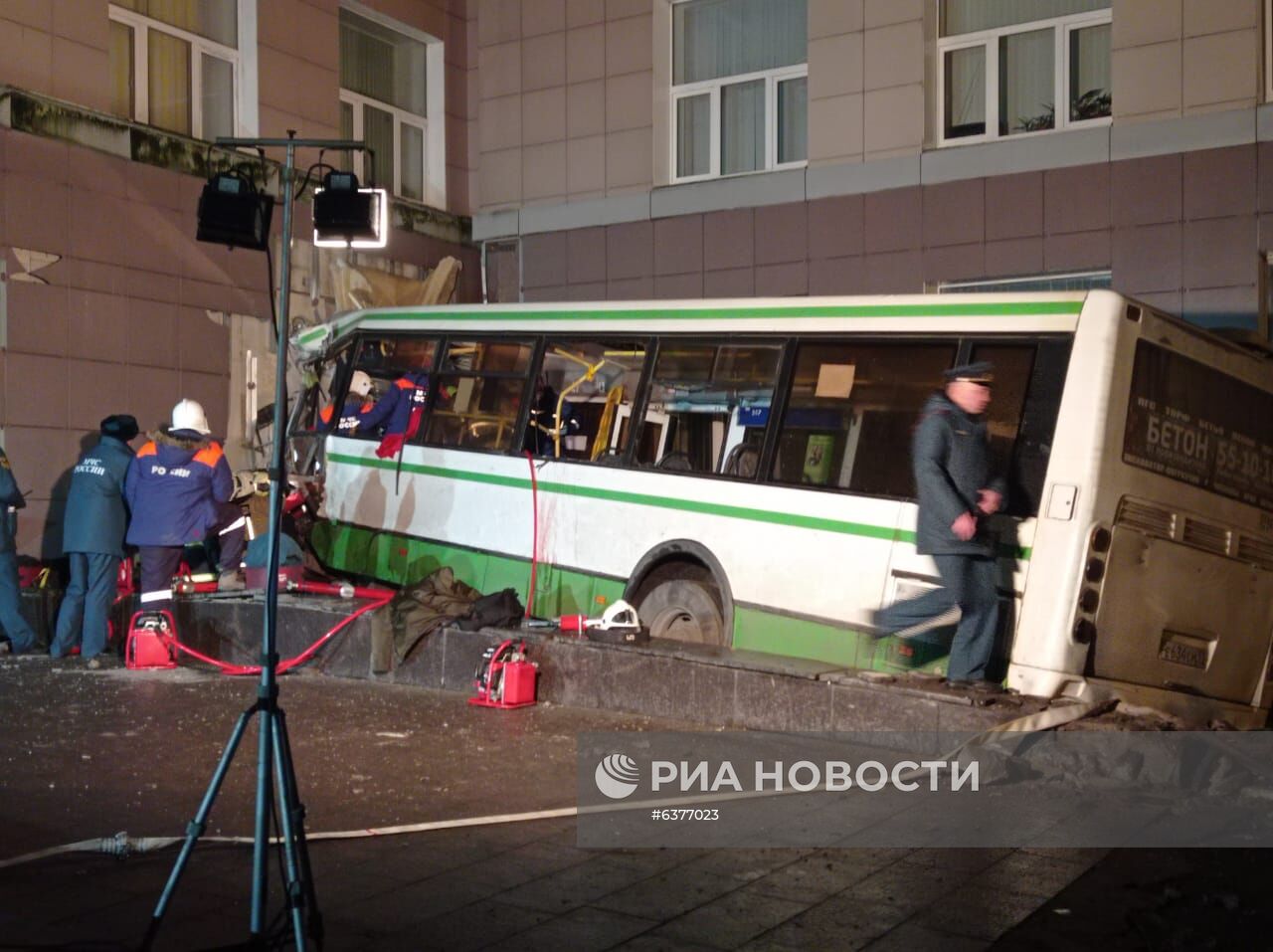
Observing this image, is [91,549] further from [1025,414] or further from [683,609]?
[1025,414]

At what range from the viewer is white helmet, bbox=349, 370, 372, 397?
12.8m

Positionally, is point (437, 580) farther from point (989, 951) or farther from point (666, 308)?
point (989, 951)

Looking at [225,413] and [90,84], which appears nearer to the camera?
[90,84]

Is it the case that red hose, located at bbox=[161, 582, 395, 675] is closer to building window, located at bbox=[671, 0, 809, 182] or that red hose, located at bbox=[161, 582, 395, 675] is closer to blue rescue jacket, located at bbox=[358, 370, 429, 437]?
blue rescue jacket, located at bbox=[358, 370, 429, 437]

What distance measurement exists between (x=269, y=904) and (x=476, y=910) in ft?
2.42

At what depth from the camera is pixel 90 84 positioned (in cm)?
1462

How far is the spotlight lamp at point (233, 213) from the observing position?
6.09 meters

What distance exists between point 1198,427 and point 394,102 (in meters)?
12.9

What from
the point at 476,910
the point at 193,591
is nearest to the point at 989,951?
the point at 476,910

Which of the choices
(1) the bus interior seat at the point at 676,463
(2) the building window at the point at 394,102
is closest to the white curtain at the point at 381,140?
(2) the building window at the point at 394,102

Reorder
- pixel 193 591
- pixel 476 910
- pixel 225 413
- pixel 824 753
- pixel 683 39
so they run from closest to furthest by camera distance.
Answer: pixel 476 910, pixel 824 753, pixel 193 591, pixel 225 413, pixel 683 39

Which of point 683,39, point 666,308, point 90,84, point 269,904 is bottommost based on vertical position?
point 269,904

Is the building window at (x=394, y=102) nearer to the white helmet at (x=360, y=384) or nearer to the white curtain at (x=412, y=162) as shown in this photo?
the white curtain at (x=412, y=162)

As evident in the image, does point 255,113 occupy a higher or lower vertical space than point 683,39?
lower
